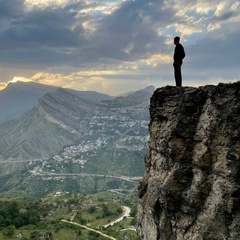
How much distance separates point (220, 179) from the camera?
21.5m

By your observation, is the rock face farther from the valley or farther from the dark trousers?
the valley

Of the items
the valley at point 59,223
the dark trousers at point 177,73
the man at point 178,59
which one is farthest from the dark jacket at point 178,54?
the valley at point 59,223

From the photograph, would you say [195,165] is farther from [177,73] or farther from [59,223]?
[59,223]

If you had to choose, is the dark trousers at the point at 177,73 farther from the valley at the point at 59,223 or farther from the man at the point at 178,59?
the valley at the point at 59,223

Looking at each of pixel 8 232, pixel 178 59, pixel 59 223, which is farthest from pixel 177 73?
pixel 59 223

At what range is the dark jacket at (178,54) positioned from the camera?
27.8 m

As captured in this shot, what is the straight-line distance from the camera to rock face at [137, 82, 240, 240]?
20953 millimetres

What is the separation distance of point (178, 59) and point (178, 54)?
16.1 inches

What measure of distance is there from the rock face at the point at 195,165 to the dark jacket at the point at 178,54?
2874 millimetres

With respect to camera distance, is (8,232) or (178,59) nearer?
(178,59)

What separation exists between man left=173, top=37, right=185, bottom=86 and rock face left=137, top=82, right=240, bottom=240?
1929mm

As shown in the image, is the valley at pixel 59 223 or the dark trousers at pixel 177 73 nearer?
the dark trousers at pixel 177 73

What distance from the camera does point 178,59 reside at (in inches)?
1111

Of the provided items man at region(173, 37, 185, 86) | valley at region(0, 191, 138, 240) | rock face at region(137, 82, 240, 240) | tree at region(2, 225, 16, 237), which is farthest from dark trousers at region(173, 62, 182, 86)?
tree at region(2, 225, 16, 237)
